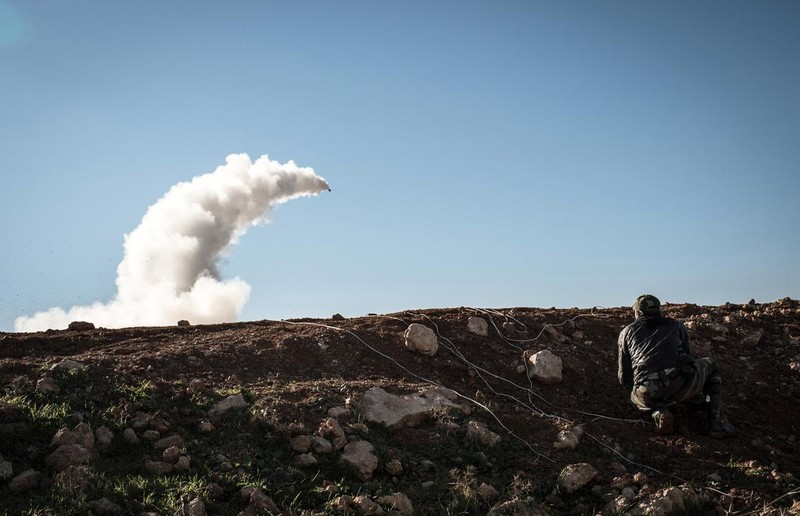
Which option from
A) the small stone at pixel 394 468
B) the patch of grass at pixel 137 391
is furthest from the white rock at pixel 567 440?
the patch of grass at pixel 137 391

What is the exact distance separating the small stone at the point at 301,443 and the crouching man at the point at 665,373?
4.47 m

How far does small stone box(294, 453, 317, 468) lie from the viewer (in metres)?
Answer: 6.36

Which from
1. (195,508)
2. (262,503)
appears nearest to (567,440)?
(262,503)

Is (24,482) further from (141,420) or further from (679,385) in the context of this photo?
(679,385)

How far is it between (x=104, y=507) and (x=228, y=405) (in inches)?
85.2

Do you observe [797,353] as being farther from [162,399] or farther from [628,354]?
[162,399]

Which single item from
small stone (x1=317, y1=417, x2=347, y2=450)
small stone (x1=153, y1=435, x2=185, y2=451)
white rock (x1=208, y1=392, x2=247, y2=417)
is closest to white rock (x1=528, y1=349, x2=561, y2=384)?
small stone (x1=317, y1=417, x2=347, y2=450)

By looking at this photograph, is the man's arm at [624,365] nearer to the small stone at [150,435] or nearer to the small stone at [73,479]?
the small stone at [150,435]

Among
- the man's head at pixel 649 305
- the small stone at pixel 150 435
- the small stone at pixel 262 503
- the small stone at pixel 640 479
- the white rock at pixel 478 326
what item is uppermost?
the man's head at pixel 649 305

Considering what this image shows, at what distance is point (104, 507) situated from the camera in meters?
5.43

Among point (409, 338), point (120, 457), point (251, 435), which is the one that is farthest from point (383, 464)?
point (409, 338)

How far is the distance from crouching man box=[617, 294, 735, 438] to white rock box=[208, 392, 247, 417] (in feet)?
17.1

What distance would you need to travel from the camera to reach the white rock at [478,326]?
1077 cm

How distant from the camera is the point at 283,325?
11.5m
